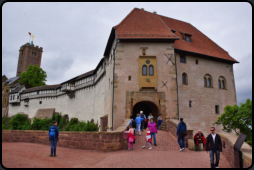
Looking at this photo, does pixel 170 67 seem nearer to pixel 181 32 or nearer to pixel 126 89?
pixel 126 89

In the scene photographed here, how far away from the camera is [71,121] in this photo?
107ft

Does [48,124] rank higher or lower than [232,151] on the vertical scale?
higher

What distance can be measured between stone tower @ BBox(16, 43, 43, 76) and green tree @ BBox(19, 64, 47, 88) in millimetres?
17572

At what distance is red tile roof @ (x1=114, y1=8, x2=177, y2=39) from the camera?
1765 centimetres

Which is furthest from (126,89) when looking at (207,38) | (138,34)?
(207,38)

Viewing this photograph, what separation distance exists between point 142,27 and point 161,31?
5.89ft

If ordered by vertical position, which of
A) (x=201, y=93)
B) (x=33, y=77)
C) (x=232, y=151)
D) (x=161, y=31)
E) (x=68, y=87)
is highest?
(x=33, y=77)

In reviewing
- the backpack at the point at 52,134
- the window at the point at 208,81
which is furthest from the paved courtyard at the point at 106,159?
the window at the point at 208,81

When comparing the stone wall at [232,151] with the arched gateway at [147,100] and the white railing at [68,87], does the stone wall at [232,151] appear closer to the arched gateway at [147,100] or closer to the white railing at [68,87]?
the arched gateway at [147,100]

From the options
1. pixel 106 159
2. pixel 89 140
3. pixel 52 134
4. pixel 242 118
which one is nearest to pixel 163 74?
pixel 242 118

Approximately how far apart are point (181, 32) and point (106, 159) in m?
18.1

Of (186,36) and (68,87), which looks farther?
A: (68,87)

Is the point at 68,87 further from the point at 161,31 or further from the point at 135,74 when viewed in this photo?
the point at 161,31

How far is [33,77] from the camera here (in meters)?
53.0
